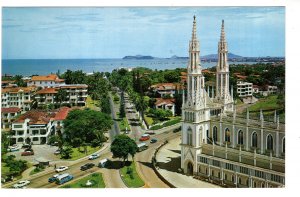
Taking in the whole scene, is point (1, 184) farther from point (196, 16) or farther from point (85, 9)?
point (196, 16)

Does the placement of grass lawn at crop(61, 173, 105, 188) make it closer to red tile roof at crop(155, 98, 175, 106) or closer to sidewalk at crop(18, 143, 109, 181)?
sidewalk at crop(18, 143, 109, 181)

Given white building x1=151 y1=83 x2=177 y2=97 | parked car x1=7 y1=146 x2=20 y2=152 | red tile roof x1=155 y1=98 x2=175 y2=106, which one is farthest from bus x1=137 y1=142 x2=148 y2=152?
parked car x1=7 y1=146 x2=20 y2=152

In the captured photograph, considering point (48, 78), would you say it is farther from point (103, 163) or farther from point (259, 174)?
point (259, 174)

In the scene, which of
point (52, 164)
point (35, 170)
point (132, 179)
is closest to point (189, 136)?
point (132, 179)
